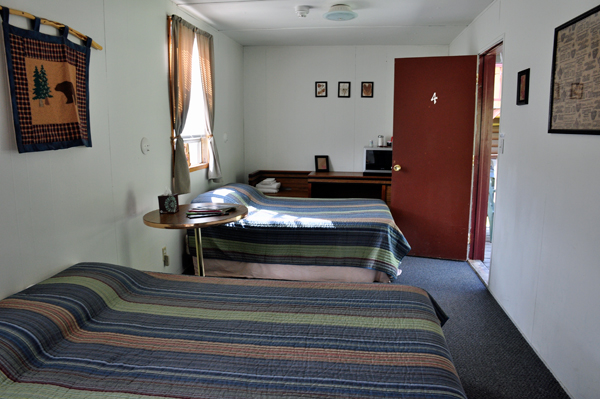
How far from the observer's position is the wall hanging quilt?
73.6 inches

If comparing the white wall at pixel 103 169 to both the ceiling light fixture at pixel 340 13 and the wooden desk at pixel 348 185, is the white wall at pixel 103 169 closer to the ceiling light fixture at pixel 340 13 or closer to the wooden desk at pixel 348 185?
the ceiling light fixture at pixel 340 13

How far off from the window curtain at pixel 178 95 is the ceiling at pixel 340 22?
277 mm

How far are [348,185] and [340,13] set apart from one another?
2.28 metres

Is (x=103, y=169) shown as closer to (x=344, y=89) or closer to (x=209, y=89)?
(x=209, y=89)

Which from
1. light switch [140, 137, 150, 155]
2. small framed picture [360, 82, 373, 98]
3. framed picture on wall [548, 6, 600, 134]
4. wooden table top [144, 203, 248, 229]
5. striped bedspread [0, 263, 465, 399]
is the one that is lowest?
striped bedspread [0, 263, 465, 399]

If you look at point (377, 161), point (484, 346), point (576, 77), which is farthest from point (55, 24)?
point (377, 161)

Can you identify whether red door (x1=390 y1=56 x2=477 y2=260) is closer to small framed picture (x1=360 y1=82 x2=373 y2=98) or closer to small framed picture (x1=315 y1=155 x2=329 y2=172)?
small framed picture (x1=360 y1=82 x2=373 y2=98)

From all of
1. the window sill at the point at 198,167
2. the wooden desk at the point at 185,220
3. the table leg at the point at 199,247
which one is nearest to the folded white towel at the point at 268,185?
the window sill at the point at 198,167

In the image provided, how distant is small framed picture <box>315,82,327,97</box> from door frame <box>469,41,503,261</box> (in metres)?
1.97

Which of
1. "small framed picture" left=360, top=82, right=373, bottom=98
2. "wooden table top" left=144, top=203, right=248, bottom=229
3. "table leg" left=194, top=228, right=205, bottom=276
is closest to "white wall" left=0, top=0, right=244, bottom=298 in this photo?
"wooden table top" left=144, top=203, right=248, bottom=229

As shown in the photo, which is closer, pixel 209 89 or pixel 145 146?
pixel 145 146

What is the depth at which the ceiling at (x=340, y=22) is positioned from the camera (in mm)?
3557

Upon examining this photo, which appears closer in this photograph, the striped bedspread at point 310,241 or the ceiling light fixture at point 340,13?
the striped bedspread at point 310,241

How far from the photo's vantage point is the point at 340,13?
12.0 ft
